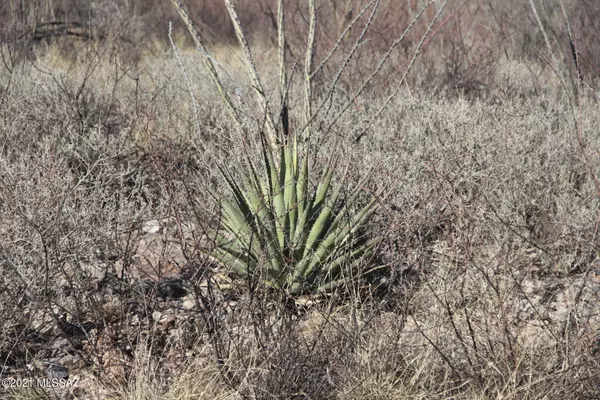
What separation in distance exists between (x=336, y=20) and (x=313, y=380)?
6.23m

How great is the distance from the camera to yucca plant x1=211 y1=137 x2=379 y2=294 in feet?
10.5

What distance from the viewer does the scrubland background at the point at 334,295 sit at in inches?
103

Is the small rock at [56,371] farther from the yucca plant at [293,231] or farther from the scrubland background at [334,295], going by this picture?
the yucca plant at [293,231]

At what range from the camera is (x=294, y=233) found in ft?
11.0

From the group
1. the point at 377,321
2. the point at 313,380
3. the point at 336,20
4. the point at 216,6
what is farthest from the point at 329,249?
the point at 216,6

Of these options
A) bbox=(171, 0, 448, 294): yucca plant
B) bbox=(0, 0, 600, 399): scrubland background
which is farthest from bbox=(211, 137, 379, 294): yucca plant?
bbox=(0, 0, 600, 399): scrubland background

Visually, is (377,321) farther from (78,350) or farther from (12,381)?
(12,381)

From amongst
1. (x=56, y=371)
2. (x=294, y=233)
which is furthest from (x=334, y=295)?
(x=56, y=371)

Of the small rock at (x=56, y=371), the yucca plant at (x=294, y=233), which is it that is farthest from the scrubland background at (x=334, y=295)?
the yucca plant at (x=294, y=233)

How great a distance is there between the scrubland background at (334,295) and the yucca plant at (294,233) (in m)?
0.13

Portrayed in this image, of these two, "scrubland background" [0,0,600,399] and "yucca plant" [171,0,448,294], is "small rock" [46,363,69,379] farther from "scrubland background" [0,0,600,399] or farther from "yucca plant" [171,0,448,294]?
"yucca plant" [171,0,448,294]

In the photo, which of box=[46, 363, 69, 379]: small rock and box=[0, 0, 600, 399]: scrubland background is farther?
box=[46, 363, 69, 379]: small rock

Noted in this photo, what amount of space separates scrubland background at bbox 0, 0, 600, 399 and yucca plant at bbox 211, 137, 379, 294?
0.13 meters

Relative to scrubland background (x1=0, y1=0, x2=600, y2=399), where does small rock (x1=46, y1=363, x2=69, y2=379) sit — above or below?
below
